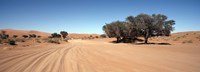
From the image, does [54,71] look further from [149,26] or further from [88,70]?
[149,26]

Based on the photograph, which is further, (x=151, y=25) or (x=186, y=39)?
(x=186, y=39)

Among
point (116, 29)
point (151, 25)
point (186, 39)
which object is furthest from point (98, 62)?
point (116, 29)

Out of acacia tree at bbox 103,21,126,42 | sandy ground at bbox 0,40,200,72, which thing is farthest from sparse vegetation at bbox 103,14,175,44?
sandy ground at bbox 0,40,200,72

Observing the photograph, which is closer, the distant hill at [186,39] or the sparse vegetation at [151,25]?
the sparse vegetation at [151,25]

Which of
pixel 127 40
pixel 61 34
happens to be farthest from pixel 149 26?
pixel 61 34

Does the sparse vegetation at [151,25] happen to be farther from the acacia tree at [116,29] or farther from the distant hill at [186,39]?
the acacia tree at [116,29]

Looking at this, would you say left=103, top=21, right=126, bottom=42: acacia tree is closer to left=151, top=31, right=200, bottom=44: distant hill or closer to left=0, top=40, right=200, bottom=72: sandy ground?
left=151, top=31, right=200, bottom=44: distant hill

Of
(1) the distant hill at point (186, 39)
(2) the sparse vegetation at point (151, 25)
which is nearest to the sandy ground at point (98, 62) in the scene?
(2) the sparse vegetation at point (151, 25)

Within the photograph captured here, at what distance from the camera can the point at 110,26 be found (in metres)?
66.4

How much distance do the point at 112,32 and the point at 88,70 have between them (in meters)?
55.7

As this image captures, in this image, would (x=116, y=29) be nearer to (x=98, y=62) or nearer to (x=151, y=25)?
(x=151, y=25)

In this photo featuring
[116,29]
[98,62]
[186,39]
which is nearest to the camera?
[98,62]

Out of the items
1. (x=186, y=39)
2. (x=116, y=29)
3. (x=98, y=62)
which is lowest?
(x=98, y=62)

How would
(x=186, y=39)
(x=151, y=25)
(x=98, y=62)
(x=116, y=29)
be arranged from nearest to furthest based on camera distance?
(x=98, y=62) < (x=151, y=25) < (x=186, y=39) < (x=116, y=29)
